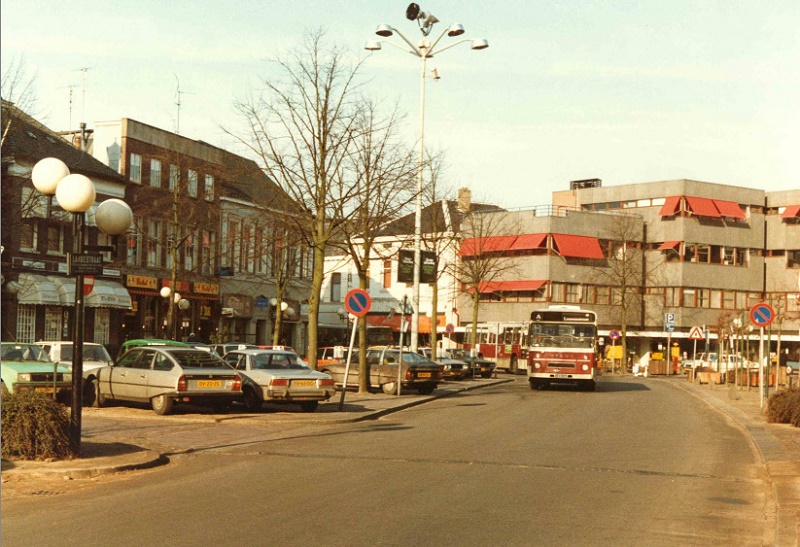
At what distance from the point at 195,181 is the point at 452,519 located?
43.1 metres

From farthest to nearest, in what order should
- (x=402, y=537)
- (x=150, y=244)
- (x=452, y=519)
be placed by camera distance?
(x=150, y=244) < (x=452, y=519) < (x=402, y=537)

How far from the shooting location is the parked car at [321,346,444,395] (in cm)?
2988

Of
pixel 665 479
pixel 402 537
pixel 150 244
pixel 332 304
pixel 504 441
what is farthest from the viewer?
pixel 332 304

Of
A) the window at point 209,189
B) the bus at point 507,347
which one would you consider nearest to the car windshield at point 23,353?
the window at point 209,189

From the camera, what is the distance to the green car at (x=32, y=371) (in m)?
19.7

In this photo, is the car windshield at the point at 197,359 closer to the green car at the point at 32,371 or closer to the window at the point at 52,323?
the green car at the point at 32,371

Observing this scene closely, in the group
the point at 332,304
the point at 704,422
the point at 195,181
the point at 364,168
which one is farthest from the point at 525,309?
the point at 704,422

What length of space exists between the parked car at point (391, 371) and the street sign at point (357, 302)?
23.0ft

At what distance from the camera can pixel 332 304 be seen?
81.3 metres

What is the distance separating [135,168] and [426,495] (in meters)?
38.8

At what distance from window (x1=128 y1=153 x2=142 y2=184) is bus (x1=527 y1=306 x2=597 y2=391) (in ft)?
69.0

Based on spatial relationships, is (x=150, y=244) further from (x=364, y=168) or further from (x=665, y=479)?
(x=665, y=479)

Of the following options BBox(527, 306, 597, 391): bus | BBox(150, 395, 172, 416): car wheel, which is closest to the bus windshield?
BBox(527, 306, 597, 391): bus

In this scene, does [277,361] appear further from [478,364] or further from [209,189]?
[209,189]
